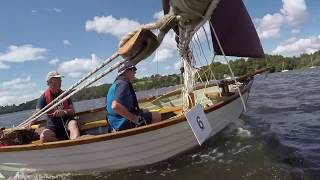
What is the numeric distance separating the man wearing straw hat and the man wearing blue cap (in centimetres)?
108

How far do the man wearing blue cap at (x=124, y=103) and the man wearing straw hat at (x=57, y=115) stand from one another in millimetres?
1082

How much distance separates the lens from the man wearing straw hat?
782 centimetres

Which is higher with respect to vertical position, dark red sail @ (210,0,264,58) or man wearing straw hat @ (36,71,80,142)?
dark red sail @ (210,0,264,58)

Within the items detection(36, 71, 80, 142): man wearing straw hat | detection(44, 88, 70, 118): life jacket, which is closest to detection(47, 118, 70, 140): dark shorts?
detection(36, 71, 80, 142): man wearing straw hat

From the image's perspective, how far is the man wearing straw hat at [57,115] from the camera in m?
7.82

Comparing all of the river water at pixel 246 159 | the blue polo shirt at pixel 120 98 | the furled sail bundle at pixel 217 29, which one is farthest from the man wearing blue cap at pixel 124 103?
the furled sail bundle at pixel 217 29

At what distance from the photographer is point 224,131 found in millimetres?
9617

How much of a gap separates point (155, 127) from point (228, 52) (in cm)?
265

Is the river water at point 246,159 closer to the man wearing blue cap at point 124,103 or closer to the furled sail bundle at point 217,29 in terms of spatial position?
the man wearing blue cap at point 124,103

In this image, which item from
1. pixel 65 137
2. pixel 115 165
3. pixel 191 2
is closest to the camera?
pixel 191 2

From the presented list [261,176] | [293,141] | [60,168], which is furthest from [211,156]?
[60,168]

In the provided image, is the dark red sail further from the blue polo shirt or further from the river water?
the blue polo shirt

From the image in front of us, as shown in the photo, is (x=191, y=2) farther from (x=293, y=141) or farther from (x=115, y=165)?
(x=293, y=141)

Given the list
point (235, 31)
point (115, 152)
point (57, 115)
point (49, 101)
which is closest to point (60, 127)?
point (57, 115)
